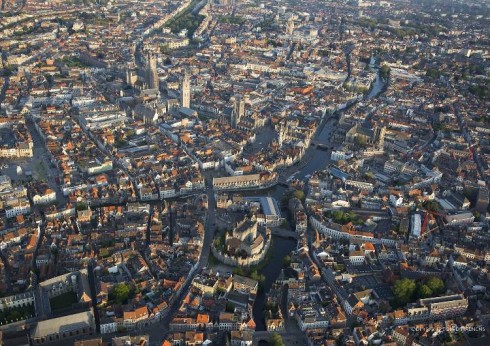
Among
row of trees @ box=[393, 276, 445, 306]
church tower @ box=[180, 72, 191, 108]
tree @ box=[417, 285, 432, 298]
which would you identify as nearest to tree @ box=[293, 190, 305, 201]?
row of trees @ box=[393, 276, 445, 306]

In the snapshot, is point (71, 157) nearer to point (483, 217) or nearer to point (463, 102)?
point (483, 217)

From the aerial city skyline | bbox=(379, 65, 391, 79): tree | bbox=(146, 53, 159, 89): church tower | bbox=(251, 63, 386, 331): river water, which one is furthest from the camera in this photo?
bbox=(379, 65, 391, 79): tree

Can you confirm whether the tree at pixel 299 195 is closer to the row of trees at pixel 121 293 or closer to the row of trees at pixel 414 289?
the row of trees at pixel 414 289

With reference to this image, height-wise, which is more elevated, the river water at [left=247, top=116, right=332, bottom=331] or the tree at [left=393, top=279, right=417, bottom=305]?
the tree at [left=393, top=279, right=417, bottom=305]

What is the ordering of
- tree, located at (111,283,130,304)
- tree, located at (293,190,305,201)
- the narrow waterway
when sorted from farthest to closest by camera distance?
tree, located at (293,190,305,201) → the narrow waterway → tree, located at (111,283,130,304)

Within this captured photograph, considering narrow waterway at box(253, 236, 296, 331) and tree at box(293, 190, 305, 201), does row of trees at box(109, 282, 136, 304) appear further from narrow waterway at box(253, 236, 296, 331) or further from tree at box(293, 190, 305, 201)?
tree at box(293, 190, 305, 201)

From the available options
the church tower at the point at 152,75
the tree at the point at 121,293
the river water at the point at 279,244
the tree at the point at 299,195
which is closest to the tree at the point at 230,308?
the river water at the point at 279,244
